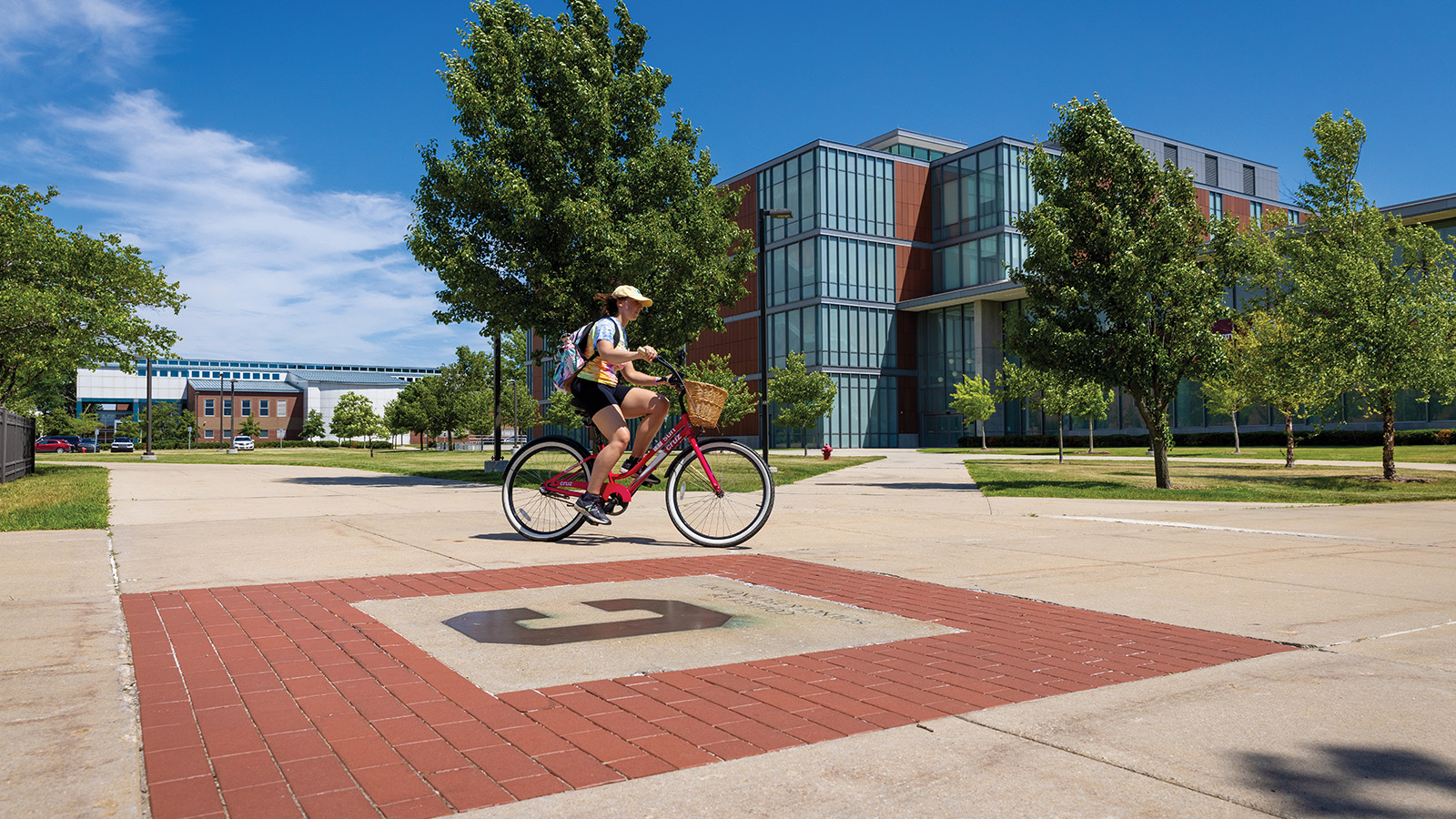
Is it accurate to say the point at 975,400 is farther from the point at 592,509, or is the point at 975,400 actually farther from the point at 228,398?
the point at 228,398

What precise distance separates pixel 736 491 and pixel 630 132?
45.6 feet

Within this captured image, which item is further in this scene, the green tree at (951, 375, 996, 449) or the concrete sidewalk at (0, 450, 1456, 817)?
the green tree at (951, 375, 996, 449)

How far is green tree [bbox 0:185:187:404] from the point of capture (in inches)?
846

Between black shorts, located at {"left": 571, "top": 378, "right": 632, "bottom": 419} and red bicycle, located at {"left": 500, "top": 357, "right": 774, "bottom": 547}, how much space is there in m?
0.41

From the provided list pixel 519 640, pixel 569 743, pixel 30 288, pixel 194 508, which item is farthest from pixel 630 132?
pixel 569 743

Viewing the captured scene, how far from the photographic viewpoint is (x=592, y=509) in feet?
25.8

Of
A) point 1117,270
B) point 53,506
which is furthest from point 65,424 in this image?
point 1117,270

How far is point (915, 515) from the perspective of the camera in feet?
36.7

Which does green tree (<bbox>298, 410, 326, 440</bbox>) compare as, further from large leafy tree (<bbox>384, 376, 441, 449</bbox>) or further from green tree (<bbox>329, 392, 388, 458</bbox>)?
large leafy tree (<bbox>384, 376, 441, 449</bbox>)

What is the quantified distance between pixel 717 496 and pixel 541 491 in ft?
5.05

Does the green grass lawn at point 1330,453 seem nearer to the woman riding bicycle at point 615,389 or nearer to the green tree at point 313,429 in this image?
the woman riding bicycle at point 615,389

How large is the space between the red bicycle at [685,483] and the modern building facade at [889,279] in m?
51.3

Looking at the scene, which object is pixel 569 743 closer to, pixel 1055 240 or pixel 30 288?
pixel 1055 240

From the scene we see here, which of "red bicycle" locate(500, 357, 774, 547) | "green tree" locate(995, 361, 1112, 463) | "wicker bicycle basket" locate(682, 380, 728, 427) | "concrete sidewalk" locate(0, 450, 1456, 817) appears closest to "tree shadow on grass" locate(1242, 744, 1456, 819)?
"concrete sidewalk" locate(0, 450, 1456, 817)
